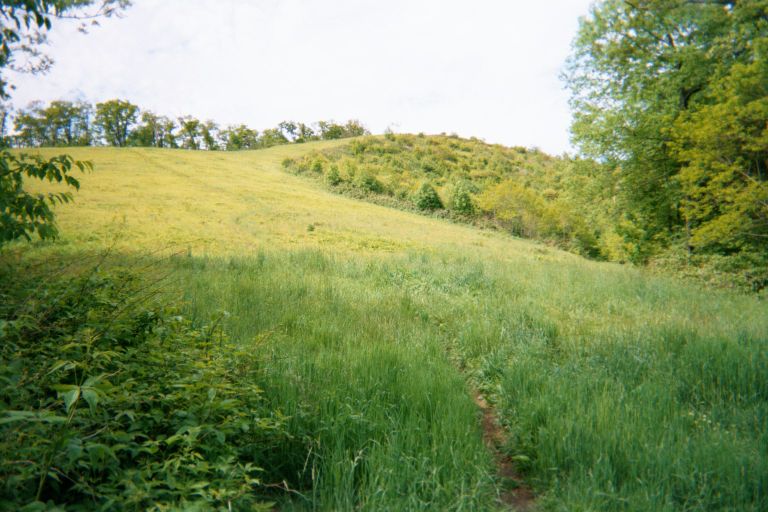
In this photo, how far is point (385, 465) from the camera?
2959 millimetres

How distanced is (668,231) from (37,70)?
21.5m

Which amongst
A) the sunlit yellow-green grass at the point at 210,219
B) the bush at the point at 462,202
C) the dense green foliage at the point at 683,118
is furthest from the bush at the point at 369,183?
the dense green foliage at the point at 683,118

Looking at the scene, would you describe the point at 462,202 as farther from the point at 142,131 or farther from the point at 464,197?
the point at 142,131

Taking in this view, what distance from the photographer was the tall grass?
2818mm

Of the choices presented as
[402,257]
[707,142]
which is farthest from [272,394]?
[707,142]

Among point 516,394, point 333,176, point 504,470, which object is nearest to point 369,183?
point 333,176

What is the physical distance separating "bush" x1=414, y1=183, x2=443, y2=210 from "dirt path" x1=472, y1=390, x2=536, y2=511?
41058 mm

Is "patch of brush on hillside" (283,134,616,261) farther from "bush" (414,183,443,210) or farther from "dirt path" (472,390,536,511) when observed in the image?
"dirt path" (472,390,536,511)

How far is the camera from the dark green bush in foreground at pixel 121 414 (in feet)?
6.24

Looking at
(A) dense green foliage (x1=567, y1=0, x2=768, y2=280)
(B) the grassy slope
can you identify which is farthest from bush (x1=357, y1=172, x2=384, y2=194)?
(B) the grassy slope

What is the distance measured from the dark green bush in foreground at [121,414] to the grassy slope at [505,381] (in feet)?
2.01

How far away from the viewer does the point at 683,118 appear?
14.2 metres

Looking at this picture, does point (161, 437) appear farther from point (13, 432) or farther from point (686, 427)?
point (686, 427)

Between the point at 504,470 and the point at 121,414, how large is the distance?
312cm
